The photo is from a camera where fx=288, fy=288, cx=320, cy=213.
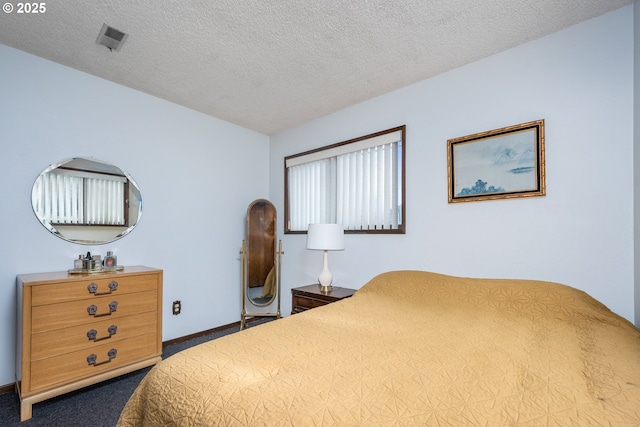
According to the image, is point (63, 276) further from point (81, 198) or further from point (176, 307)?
point (176, 307)

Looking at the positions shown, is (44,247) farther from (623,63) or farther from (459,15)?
(623,63)

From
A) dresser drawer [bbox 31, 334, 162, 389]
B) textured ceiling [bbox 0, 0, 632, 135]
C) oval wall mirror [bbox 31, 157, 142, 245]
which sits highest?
textured ceiling [bbox 0, 0, 632, 135]

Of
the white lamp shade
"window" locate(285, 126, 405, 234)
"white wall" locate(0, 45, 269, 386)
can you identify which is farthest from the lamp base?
"white wall" locate(0, 45, 269, 386)

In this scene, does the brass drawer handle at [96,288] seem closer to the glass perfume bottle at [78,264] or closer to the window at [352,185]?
the glass perfume bottle at [78,264]

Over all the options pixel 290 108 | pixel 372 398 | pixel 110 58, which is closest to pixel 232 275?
pixel 290 108

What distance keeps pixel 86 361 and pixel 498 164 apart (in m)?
3.13

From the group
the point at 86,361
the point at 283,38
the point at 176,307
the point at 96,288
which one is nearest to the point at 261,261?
the point at 176,307

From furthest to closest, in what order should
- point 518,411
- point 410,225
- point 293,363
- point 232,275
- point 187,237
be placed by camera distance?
point 232,275 < point 187,237 < point 410,225 < point 293,363 < point 518,411

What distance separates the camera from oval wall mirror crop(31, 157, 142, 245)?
2.19m

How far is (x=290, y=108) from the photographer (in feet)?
9.88

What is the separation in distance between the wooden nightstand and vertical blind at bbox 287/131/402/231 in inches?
25.3

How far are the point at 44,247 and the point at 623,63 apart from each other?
3.96 metres

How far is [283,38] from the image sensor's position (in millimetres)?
1911

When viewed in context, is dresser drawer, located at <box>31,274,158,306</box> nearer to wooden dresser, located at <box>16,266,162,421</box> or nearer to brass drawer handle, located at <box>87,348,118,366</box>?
wooden dresser, located at <box>16,266,162,421</box>
